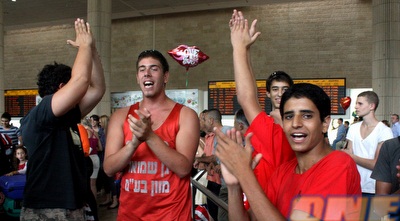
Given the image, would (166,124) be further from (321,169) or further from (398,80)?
(398,80)

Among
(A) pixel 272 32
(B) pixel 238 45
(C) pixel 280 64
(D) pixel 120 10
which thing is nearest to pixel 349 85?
(C) pixel 280 64

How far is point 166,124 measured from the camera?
210 cm

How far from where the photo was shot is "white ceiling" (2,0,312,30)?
46.1 feet

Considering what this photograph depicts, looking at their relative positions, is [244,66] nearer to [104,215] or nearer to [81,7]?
[104,215]

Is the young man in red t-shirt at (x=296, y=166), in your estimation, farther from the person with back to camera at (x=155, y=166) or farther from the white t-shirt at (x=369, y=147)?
the white t-shirt at (x=369, y=147)

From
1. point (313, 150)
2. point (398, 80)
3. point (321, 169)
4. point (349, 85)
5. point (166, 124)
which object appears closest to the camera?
point (321, 169)

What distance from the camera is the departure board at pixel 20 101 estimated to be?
17328mm

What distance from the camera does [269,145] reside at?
2047 millimetres

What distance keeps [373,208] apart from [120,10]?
15.6 m

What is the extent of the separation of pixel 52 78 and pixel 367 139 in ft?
10.2

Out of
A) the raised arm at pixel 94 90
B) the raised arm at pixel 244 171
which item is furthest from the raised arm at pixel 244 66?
the raised arm at pixel 94 90

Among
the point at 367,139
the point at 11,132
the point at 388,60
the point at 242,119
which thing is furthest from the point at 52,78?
the point at 388,60

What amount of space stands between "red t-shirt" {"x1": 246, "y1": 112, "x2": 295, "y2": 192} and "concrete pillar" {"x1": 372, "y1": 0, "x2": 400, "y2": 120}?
9476 millimetres

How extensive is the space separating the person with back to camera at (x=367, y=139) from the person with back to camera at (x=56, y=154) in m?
2.80
